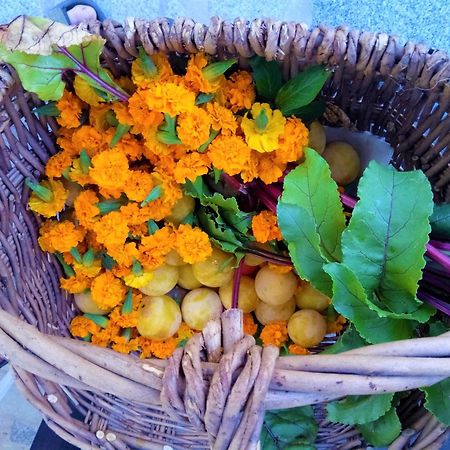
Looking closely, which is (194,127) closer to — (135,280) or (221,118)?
(221,118)

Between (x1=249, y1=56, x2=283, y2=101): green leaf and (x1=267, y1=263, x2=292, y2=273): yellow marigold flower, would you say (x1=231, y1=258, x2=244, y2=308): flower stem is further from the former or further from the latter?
(x1=249, y1=56, x2=283, y2=101): green leaf

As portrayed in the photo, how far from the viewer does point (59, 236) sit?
2.29 ft

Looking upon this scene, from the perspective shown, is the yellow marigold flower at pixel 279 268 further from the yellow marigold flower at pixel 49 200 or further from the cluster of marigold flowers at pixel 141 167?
the yellow marigold flower at pixel 49 200

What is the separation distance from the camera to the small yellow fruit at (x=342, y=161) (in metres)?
0.74

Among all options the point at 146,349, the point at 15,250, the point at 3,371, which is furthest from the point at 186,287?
the point at 3,371

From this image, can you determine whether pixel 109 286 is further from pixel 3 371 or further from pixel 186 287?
pixel 3 371

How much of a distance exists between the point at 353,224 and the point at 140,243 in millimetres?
256

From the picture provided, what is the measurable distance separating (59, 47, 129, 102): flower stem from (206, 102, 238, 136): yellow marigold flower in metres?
0.09

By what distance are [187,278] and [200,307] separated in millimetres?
39

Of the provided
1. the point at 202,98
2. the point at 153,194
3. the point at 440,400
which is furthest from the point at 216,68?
the point at 440,400

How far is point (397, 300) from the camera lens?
591mm

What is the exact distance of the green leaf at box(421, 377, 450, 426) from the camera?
1.81 ft

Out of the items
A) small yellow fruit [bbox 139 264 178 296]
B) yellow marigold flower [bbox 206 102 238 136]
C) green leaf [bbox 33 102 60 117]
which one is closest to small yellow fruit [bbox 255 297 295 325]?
small yellow fruit [bbox 139 264 178 296]

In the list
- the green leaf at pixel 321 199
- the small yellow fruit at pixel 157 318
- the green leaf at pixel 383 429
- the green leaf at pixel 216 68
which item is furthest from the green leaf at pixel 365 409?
the green leaf at pixel 216 68
